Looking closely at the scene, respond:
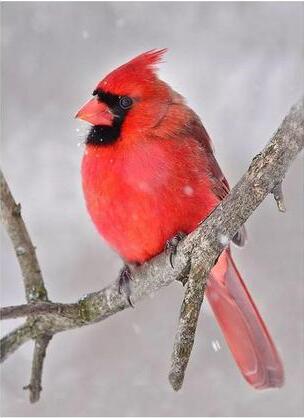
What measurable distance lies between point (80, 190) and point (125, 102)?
1546 mm

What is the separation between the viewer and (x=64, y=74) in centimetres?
379

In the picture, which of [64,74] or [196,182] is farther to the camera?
[64,74]

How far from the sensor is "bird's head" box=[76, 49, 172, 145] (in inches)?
87.0

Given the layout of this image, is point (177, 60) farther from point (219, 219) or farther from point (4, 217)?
point (219, 219)

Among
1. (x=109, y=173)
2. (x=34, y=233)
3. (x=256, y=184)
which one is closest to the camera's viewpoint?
(x=256, y=184)

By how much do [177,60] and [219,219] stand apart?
7.12 ft

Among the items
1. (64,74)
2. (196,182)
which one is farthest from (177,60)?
(196,182)

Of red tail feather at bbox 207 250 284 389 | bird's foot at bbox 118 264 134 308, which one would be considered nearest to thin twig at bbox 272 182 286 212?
bird's foot at bbox 118 264 134 308

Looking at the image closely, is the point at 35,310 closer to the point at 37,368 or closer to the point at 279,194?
the point at 37,368

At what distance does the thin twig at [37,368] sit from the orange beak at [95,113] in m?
0.65

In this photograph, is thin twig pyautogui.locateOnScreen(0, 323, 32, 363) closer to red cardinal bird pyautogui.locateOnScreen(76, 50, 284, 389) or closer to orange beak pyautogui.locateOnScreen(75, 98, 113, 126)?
red cardinal bird pyautogui.locateOnScreen(76, 50, 284, 389)

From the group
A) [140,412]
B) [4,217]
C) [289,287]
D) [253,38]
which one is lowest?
[140,412]

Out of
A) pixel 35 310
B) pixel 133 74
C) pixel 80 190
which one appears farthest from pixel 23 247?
pixel 80 190

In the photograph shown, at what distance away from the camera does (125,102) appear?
2242 mm
